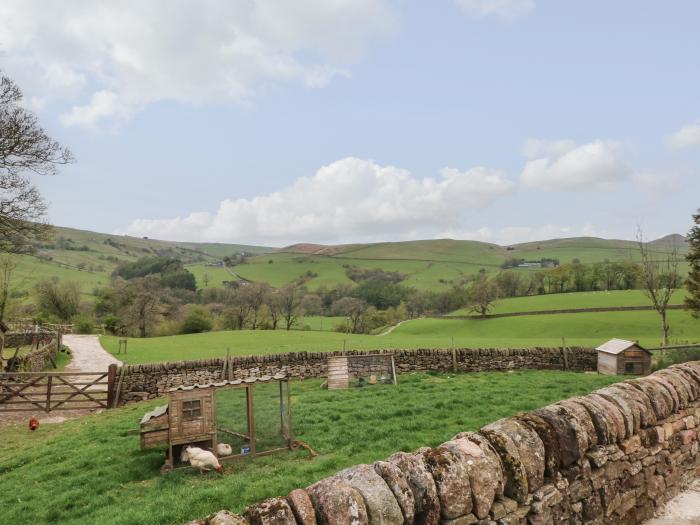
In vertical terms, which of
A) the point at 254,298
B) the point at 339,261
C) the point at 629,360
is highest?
the point at 339,261

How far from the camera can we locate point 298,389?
1870 centimetres

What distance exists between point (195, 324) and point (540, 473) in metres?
57.4

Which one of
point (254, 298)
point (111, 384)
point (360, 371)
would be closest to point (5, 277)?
point (111, 384)

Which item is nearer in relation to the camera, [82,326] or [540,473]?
[540,473]

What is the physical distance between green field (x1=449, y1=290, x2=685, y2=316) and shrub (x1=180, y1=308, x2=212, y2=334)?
41.4 meters

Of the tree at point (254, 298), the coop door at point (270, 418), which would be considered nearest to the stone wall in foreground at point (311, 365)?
the coop door at point (270, 418)

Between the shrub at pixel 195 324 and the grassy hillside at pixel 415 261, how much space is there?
66.0 meters

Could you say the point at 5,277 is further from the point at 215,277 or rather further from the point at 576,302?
the point at 215,277

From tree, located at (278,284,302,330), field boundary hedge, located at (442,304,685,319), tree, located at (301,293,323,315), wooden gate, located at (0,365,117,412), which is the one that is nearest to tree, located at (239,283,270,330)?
tree, located at (278,284,302,330)

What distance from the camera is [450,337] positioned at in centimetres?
4616

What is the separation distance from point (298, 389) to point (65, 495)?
10995 mm

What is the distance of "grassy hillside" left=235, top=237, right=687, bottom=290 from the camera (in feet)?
439

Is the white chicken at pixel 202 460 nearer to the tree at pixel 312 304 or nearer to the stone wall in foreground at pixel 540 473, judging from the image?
the stone wall in foreground at pixel 540 473

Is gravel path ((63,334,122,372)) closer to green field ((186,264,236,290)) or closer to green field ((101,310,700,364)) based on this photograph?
green field ((101,310,700,364))
